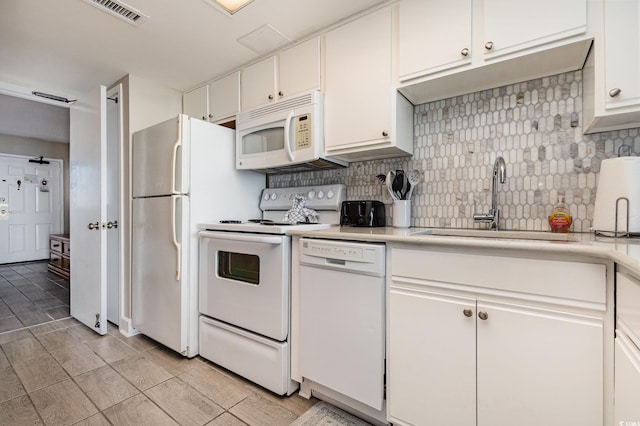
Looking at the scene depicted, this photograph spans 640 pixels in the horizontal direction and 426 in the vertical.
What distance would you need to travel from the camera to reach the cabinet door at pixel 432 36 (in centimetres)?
145

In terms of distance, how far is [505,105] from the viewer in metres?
1.66

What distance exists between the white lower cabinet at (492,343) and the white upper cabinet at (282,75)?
4.39 ft

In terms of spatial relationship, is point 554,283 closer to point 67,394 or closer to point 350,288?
point 350,288

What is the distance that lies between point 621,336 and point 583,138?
3.42ft

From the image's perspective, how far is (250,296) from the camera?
176cm

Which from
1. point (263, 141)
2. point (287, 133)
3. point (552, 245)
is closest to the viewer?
point (552, 245)

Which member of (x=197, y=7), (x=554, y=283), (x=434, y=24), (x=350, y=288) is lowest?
(x=350, y=288)

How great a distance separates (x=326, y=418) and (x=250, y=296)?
0.74 metres

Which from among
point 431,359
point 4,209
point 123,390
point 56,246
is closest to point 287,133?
point 431,359

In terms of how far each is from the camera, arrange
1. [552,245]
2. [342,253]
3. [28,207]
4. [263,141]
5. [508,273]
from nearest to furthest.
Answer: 1. [552,245]
2. [508,273]
3. [342,253]
4. [263,141]
5. [28,207]

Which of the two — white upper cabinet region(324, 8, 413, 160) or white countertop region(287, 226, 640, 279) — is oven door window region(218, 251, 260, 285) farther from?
white upper cabinet region(324, 8, 413, 160)

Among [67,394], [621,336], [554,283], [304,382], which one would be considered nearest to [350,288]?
[304,382]

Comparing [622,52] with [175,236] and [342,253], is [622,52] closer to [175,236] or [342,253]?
[342,253]

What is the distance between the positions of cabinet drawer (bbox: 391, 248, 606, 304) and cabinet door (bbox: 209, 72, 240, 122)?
182 centimetres
